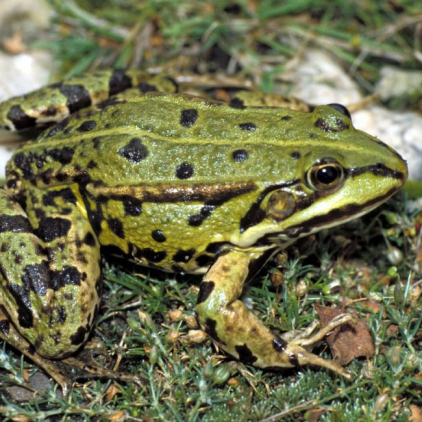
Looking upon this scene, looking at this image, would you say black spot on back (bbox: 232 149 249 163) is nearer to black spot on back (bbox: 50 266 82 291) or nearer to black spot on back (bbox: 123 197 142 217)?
black spot on back (bbox: 123 197 142 217)

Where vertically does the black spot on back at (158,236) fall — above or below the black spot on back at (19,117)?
below

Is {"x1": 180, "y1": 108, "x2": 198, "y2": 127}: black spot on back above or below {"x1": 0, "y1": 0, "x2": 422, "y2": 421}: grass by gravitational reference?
above

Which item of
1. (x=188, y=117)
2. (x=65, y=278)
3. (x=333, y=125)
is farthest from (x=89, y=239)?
(x=333, y=125)

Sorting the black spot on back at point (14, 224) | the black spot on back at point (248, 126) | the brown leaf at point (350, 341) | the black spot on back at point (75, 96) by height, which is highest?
the black spot on back at point (75, 96)

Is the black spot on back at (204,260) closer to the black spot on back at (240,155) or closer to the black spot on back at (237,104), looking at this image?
the black spot on back at (240,155)

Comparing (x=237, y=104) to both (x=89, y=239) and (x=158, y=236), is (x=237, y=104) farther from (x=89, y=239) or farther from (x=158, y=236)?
(x=89, y=239)

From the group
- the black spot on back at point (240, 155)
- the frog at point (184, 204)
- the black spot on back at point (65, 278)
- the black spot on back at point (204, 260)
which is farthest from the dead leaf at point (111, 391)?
the black spot on back at point (240, 155)

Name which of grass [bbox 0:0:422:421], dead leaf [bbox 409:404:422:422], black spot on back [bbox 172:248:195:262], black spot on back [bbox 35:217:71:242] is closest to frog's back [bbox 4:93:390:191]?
black spot on back [bbox 35:217:71:242]

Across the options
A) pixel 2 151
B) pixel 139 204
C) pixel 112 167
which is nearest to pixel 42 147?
pixel 112 167
